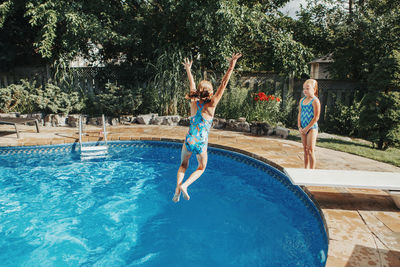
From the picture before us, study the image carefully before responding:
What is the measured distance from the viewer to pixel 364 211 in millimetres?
3061

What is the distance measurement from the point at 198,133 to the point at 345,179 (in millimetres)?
1781

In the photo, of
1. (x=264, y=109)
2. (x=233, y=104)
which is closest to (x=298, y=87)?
(x=264, y=109)

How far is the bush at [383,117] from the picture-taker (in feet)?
18.3

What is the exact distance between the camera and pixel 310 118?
387cm

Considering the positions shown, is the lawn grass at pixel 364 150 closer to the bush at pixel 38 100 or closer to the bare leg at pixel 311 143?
the bare leg at pixel 311 143

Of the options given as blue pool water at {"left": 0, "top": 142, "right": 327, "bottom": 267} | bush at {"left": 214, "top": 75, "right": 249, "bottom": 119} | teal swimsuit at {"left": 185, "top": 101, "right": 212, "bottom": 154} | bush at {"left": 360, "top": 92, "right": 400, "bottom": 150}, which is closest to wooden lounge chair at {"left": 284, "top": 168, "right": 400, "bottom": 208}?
blue pool water at {"left": 0, "top": 142, "right": 327, "bottom": 267}

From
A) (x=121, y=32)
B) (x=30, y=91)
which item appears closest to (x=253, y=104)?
(x=121, y=32)

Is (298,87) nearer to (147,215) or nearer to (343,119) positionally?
(343,119)

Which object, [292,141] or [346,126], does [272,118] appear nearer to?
[292,141]

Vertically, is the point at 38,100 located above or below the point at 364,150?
above

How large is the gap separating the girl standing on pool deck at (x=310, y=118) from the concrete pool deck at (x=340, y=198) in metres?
0.55

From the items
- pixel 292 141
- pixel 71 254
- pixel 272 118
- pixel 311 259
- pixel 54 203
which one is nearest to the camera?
pixel 311 259

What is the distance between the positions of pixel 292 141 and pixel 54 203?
16.9ft

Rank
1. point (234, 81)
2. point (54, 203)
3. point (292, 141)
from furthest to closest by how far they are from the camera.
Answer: point (234, 81) < point (292, 141) < point (54, 203)
